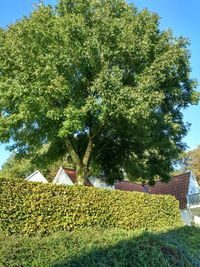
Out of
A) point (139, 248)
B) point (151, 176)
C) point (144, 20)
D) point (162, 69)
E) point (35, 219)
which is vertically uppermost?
point (144, 20)

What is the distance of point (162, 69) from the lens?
19.0m

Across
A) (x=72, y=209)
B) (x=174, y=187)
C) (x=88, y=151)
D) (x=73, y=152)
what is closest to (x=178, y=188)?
(x=174, y=187)

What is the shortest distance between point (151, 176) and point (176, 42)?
8379 mm

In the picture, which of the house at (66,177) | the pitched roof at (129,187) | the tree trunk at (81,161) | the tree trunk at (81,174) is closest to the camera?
the tree trunk at (81,174)

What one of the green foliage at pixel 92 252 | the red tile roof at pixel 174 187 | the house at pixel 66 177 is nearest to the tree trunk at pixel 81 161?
the green foliage at pixel 92 252

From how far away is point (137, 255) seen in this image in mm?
10133

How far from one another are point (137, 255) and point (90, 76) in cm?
1103

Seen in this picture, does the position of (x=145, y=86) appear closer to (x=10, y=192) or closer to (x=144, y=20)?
(x=144, y=20)

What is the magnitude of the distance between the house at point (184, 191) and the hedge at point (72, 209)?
16.7 meters

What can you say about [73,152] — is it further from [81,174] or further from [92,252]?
[92,252]

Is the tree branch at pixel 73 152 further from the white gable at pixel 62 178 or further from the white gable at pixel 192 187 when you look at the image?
the white gable at pixel 192 187

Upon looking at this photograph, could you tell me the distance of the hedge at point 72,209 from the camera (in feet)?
41.3

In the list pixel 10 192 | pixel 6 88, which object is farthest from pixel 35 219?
pixel 6 88

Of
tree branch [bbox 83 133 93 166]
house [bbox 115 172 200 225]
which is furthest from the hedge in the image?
house [bbox 115 172 200 225]
